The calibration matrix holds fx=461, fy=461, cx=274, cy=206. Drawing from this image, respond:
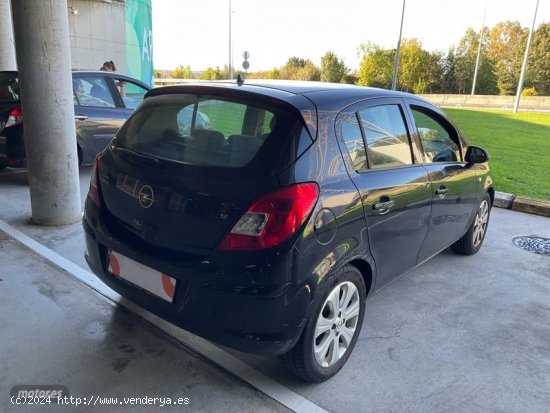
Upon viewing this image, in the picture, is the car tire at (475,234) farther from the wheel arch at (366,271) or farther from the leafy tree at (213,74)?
the leafy tree at (213,74)

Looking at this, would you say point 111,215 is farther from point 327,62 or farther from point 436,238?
point 327,62

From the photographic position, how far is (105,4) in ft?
49.4

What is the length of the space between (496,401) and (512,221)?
12.4 feet

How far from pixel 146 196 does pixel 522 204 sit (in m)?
5.37

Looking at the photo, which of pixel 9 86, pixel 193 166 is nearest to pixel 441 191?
pixel 193 166

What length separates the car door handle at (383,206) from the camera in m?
2.67

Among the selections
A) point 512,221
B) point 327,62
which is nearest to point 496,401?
→ point 512,221

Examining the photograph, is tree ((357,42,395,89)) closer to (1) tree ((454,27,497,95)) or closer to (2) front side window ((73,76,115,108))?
(1) tree ((454,27,497,95))

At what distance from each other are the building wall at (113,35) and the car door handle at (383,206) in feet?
46.4

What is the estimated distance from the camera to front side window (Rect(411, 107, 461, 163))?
342cm

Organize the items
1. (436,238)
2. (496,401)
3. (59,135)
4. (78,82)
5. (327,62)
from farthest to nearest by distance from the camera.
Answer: (327,62) < (78,82) < (59,135) < (436,238) < (496,401)

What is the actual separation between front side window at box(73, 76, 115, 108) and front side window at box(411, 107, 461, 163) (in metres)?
5.03

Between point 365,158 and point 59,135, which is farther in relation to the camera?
point 59,135

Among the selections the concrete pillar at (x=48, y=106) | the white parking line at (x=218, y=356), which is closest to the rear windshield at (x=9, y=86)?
the concrete pillar at (x=48, y=106)
